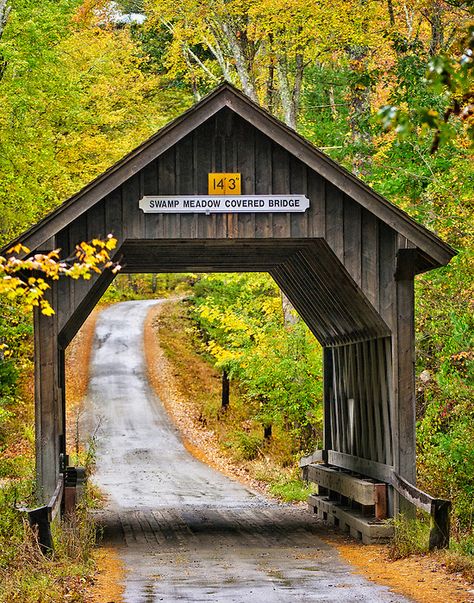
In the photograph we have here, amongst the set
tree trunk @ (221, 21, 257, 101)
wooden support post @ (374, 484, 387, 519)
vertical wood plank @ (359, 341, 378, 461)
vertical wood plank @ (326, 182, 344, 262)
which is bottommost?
wooden support post @ (374, 484, 387, 519)

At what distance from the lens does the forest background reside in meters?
15.4

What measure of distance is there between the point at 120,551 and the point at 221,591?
3505 mm

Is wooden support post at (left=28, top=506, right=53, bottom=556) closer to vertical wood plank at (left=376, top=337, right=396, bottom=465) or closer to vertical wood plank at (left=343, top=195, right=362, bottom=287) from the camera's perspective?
vertical wood plank at (left=376, top=337, right=396, bottom=465)

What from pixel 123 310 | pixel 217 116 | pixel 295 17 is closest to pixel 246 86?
pixel 295 17

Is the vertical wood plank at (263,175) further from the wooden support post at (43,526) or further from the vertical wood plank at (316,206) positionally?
the wooden support post at (43,526)

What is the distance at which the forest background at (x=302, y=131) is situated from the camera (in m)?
15.4

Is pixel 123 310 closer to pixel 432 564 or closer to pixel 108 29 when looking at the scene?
pixel 108 29

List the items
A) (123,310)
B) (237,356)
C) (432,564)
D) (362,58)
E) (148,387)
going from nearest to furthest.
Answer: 1. (432,564)
2. (237,356)
3. (362,58)
4. (148,387)
5. (123,310)

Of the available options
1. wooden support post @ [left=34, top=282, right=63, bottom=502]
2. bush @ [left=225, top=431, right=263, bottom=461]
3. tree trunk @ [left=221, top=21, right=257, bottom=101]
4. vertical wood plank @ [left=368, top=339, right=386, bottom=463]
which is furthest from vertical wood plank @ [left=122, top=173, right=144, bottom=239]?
bush @ [left=225, top=431, right=263, bottom=461]

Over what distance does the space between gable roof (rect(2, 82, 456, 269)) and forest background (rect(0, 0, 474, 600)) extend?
99cm

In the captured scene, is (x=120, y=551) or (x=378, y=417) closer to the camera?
(x=120, y=551)

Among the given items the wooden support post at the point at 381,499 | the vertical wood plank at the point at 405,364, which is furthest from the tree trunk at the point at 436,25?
the wooden support post at the point at 381,499

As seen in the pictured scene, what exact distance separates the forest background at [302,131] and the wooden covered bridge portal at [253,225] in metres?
0.95

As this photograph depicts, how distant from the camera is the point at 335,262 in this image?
13.2 meters
